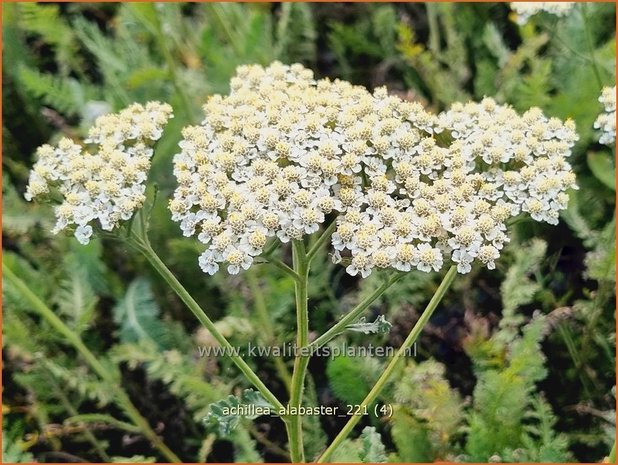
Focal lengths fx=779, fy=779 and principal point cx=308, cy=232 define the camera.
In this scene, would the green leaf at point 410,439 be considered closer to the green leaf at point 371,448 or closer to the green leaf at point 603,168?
the green leaf at point 371,448

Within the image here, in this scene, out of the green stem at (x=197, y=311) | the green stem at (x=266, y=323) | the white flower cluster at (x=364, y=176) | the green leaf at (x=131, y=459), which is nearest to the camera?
the white flower cluster at (x=364, y=176)

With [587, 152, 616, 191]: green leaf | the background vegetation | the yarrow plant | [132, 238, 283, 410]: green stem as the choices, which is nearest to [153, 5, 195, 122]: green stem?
the background vegetation

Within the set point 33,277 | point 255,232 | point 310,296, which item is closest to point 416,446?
point 310,296

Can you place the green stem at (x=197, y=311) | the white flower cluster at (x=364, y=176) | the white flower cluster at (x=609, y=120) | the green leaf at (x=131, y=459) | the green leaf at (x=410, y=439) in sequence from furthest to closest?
the green leaf at (x=131, y=459)
the green leaf at (x=410, y=439)
the white flower cluster at (x=609, y=120)
the green stem at (x=197, y=311)
the white flower cluster at (x=364, y=176)

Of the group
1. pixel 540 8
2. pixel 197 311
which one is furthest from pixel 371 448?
pixel 540 8

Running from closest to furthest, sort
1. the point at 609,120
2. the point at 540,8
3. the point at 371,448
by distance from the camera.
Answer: the point at 371,448 < the point at 609,120 < the point at 540,8

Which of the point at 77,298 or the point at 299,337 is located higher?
the point at 77,298

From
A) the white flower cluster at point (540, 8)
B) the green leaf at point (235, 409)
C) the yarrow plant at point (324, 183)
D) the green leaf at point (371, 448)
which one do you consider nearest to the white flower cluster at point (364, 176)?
the yarrow plant at point (324, 183)

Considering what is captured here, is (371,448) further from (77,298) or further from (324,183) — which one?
(77,298)
